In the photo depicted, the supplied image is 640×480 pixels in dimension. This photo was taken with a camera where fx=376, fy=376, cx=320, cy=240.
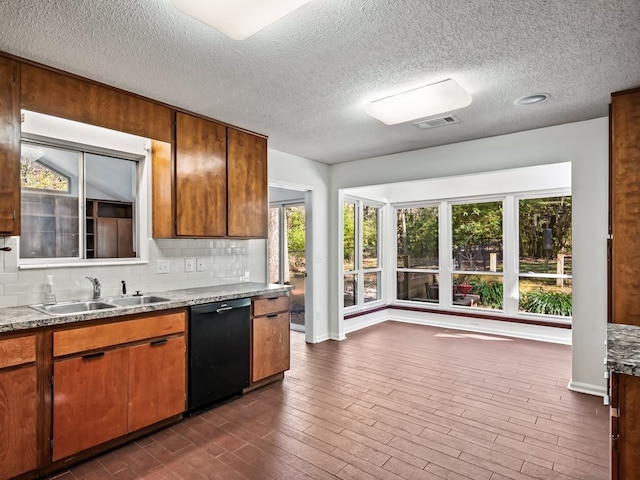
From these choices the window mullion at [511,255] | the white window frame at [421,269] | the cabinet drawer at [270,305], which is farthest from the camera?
the white window frame at [421,269]

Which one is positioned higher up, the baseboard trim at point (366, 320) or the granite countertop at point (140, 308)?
the granite countertop at point (140, 308)

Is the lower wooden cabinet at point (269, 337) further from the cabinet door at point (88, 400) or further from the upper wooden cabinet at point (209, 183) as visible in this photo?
the cabinet door at point (88, 400)

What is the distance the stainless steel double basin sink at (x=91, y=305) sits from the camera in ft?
8.39

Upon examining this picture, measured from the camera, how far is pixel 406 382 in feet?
12.0

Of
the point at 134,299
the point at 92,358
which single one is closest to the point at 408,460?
the point at 92,358

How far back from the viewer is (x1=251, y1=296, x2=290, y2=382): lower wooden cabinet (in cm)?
342

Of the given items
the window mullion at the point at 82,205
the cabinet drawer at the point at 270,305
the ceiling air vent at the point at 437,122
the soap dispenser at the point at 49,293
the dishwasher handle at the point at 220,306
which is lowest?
the cabinet drawer at the point at 270,305

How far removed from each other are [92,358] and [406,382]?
2696mm

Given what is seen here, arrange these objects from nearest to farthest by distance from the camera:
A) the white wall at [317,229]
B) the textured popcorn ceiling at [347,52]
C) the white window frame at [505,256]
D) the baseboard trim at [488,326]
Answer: the textured popcorn ceiling at [347,52] → the white wall at [317,229] → the baseboard trim at [488,326] → the white window frame at [505,256]

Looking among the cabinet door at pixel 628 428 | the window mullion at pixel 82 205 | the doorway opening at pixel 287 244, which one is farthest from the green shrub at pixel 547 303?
the window mullion at pixel 82 205

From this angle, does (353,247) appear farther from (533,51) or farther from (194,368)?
(533,51)

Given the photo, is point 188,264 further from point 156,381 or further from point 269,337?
point 156,381

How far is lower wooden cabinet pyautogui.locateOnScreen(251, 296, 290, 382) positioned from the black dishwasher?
0.32ft

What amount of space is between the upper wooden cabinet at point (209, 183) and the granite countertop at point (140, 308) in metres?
0.51
